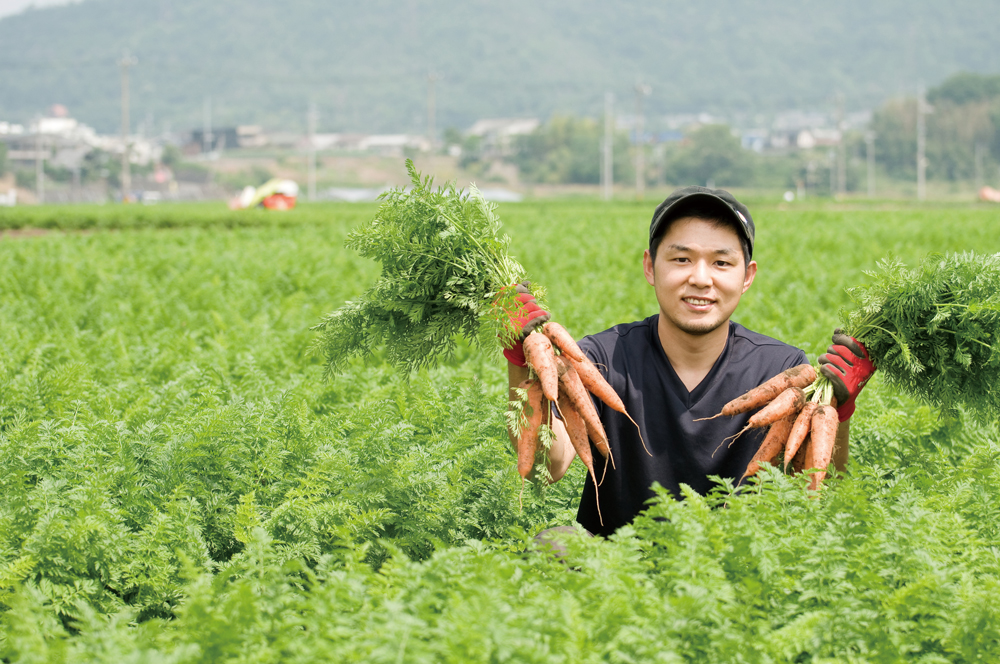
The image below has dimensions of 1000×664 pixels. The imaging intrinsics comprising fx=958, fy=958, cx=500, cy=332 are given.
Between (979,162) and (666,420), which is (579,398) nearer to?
(666,420)

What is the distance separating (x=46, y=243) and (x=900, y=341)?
60.3 ft

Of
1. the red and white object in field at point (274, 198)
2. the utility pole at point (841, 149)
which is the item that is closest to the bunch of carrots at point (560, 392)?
the red and white object in field at point (274, 198)

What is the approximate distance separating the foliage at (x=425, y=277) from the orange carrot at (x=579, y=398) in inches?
13.4

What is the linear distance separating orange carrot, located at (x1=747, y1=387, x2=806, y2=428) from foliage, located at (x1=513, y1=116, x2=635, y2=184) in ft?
394

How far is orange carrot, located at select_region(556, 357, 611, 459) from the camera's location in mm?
3426

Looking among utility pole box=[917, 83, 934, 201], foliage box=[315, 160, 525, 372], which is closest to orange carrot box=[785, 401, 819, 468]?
foliage box=[315, 160, 525, 372]

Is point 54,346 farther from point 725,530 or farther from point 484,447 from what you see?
point 725,530

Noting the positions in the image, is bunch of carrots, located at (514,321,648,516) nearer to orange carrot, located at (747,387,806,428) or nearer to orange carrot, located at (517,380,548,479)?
orange carrot, located at (517,380,548,479)

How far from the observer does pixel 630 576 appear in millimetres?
2691

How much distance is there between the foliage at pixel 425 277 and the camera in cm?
345

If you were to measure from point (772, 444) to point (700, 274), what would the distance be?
701 mm

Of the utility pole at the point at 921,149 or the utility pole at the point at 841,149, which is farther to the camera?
the utility pole at the point at 921,149

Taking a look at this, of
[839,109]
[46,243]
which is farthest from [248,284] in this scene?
[839,109]

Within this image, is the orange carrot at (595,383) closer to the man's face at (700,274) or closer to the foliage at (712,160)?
the man's face at (700,274)
